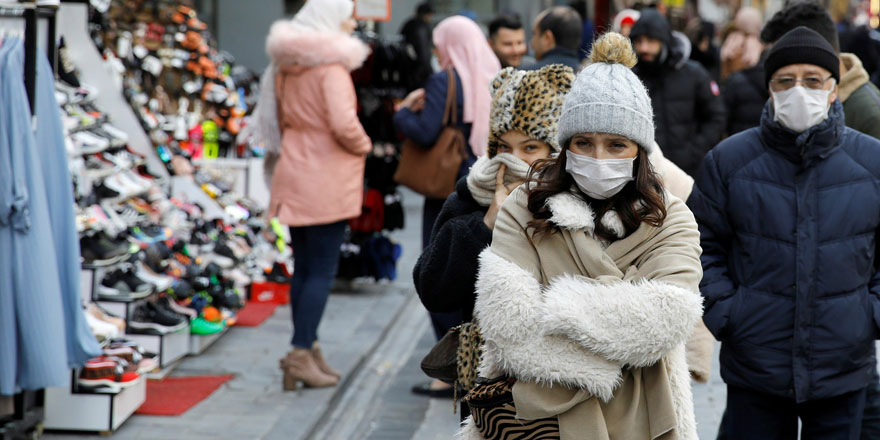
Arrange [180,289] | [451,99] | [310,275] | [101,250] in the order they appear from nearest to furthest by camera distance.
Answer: [101,250], [451,99], [310,275], [180,289]

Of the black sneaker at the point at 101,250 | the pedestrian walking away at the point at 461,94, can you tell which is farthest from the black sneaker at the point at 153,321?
the pedestrian walking away at the point at 461,94

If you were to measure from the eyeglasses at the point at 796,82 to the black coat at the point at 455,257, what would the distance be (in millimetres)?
1215

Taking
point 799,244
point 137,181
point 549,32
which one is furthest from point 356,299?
point 799,244

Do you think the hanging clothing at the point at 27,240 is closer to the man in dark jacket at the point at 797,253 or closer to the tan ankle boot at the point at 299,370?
the tan ankle boot at the point at 299,370

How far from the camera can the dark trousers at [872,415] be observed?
429cm

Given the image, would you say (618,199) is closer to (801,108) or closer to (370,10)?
(801,108)

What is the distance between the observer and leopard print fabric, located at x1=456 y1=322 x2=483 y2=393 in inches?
127

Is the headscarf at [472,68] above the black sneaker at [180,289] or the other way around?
above

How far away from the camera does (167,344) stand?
6.84 m

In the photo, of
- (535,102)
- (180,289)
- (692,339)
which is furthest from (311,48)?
(535,102)

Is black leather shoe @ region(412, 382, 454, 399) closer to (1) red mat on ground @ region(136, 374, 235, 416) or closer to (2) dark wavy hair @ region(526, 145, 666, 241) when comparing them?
(1) red mat on ground @ region(136, 374, 235, 416)

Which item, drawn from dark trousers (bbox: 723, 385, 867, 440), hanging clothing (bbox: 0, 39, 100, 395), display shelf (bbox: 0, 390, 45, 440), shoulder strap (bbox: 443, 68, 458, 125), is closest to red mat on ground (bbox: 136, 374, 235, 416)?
display shelf (bbox: 0, 390, 45, 440)

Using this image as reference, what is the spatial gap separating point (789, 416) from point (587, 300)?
166cm

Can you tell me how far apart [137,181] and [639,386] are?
5383 millimetres
